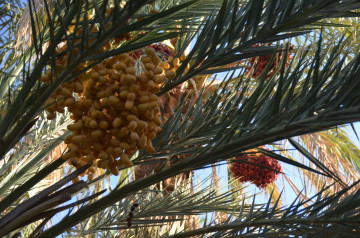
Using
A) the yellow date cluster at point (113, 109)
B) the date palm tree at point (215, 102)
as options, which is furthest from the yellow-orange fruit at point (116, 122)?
the date palm tree at point (215, 102)

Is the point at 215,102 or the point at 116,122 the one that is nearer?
the point at 116,122

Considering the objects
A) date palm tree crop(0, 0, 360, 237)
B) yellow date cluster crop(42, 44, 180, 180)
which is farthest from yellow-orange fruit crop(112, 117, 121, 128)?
date palm tree crop(0, 0, 360, 237)

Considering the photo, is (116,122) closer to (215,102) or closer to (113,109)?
(113,109)

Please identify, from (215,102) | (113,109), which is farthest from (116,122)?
(215,102)

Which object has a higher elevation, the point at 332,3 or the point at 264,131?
→ the point at 332,3

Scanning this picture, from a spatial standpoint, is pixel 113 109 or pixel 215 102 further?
pixel 215 102

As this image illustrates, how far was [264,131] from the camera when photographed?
3.52 ft

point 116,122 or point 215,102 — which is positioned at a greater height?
point 215,102

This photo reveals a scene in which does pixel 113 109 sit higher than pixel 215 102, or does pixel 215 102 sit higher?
pixel 215 102

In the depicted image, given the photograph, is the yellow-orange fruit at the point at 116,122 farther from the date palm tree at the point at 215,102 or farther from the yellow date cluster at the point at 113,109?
the date palm tree at the point at 215,102

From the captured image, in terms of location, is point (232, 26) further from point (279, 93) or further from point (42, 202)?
point (42, 202)

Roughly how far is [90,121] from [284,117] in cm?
41

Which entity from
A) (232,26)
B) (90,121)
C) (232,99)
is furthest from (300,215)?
(90,121)

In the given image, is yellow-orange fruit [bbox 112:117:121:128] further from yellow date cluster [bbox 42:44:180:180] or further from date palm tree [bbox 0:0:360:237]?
date palm tree [bbox 0:0:360:237]
